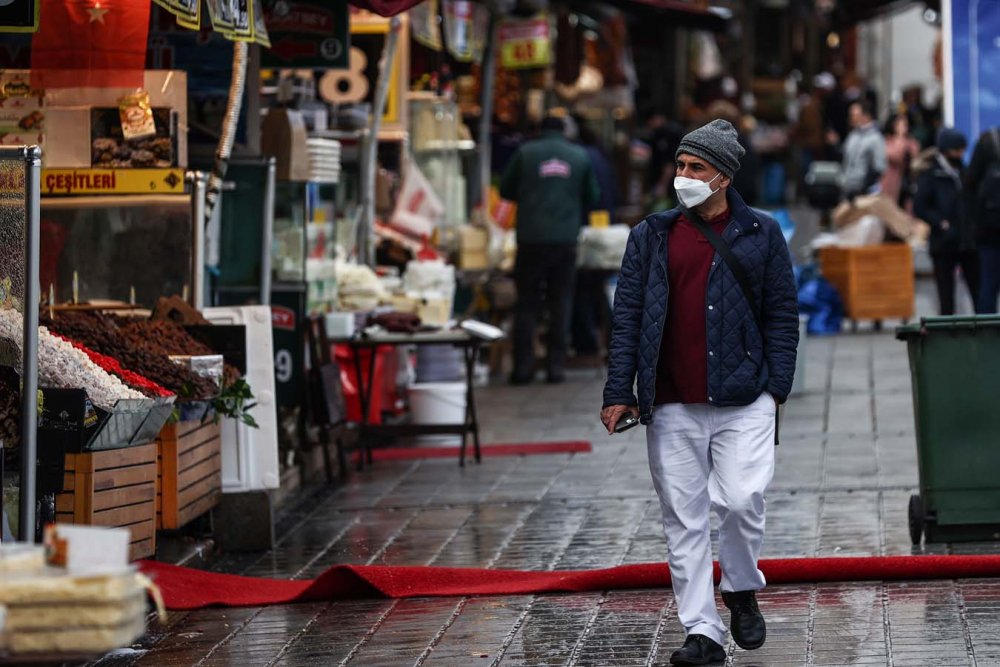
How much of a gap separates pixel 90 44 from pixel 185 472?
2103 millimetres

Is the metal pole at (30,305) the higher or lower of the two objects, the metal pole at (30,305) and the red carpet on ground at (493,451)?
the higher

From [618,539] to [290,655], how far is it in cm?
256

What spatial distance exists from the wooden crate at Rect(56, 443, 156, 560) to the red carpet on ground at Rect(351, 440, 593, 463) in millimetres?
4293

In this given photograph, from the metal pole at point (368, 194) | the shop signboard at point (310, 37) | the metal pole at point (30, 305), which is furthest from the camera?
the metal pole at point (368, 194)

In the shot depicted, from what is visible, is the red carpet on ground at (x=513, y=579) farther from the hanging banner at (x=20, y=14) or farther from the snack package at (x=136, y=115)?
the hanging banner at (x=20, y=14)

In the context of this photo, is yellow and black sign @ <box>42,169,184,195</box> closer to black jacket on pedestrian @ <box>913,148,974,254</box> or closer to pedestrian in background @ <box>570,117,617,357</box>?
pedestrian in background @ <box>570,117,617,357</box>

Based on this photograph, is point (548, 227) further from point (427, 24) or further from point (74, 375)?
point (74, 375)

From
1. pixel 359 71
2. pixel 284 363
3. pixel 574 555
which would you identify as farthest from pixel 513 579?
pixel 359 71

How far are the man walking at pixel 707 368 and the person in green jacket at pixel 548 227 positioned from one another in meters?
8.72

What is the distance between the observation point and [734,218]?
6.58m

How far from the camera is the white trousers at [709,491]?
645cm

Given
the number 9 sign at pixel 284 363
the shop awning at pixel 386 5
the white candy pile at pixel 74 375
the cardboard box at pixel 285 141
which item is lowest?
the number 9 sign at pixel 284 363

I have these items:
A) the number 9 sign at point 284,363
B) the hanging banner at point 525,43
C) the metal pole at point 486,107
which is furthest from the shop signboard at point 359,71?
the number 9 sign at point 284,363

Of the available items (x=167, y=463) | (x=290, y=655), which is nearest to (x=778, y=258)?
(x=290, y=655)
